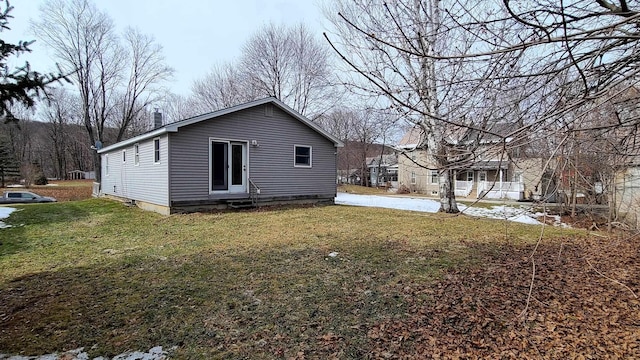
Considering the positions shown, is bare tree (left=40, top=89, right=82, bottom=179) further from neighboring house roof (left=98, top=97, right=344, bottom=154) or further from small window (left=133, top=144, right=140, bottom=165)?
neighboring house roof (left=98, top=97, right=344, bottom=154)

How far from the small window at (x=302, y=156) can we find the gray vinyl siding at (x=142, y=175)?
4604 millimetres

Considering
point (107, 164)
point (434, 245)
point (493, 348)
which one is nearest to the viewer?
point (493, 348)

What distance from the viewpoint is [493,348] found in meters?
2.54

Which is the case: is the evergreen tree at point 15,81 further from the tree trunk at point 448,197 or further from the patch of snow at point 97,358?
the tree trunk at point 448,197

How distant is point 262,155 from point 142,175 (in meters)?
4.22

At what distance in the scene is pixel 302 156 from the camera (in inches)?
501

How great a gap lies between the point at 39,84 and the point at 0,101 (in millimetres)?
354

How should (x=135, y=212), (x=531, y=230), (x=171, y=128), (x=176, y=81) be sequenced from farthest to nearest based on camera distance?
(x=176, y=81) → (x=135, y=212) → (x=171, y=128) → (x=531, y=230)

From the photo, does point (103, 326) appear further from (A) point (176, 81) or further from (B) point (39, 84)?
(A) point (176, 81)

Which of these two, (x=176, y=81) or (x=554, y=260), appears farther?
(x=176, y=81)

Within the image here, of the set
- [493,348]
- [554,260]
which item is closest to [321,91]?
[554,260]

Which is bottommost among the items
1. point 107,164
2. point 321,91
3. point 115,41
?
point 107,164

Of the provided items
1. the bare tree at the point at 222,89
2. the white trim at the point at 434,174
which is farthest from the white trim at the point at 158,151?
the bare tree at the point at 222,89

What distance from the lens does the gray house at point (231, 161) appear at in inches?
392
